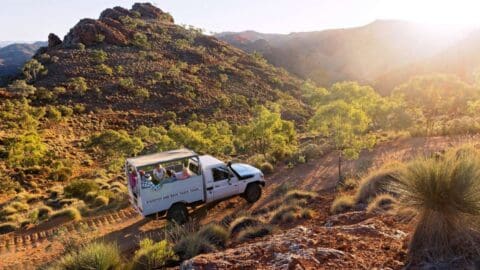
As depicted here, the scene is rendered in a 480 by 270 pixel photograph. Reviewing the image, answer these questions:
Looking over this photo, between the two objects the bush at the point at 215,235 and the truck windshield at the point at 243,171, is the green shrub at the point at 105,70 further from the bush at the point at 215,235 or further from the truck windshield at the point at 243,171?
the bush at the point at 215,235

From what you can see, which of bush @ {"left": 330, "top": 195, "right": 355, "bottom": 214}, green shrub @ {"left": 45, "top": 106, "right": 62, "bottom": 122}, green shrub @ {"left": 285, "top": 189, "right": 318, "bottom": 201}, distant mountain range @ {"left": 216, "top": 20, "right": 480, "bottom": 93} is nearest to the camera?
bush @ {"left": 330, "top": 195, "right": 355, "bottom": 214}

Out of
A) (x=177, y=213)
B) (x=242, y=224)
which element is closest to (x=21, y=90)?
(x=177, y=213)

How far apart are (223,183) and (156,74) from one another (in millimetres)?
54799

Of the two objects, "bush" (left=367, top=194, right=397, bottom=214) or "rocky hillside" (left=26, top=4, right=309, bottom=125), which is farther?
"rocky hillside" (left=26, top=4, right=309, bottom=125)

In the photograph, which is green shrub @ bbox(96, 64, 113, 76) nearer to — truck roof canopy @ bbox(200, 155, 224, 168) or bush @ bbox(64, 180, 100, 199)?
bush @ bbox(64, 180, 100, 199)

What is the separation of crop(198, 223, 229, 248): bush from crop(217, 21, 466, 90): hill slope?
96.7 m

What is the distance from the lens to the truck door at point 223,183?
12812mm

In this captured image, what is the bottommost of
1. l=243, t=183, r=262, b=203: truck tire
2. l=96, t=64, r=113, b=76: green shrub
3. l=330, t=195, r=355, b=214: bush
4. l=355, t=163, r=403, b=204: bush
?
l=243, t=183, r=262, b=203: truck tire

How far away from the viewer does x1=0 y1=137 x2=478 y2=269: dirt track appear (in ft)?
35.5

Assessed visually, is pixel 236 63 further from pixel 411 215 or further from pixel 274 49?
pixel 411 215

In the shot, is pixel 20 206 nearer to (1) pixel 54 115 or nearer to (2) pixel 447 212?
(2) pixel 447 212

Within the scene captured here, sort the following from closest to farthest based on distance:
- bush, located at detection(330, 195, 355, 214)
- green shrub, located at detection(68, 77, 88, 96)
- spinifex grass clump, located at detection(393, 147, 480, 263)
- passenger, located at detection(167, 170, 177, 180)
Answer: spinifex grass clump, located at detection(393, 147, 480, 263)
bush, located at detection(330, 195, 355, 214)
passenger, located at detection(167, 170, 177, 180)
green shrub, located at detection(68, 77, 88, 96)

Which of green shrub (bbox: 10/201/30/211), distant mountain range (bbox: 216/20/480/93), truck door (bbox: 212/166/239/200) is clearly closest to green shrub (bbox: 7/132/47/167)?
green shrub (bbox: 10/201/30/211)

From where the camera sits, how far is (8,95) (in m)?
49.2
